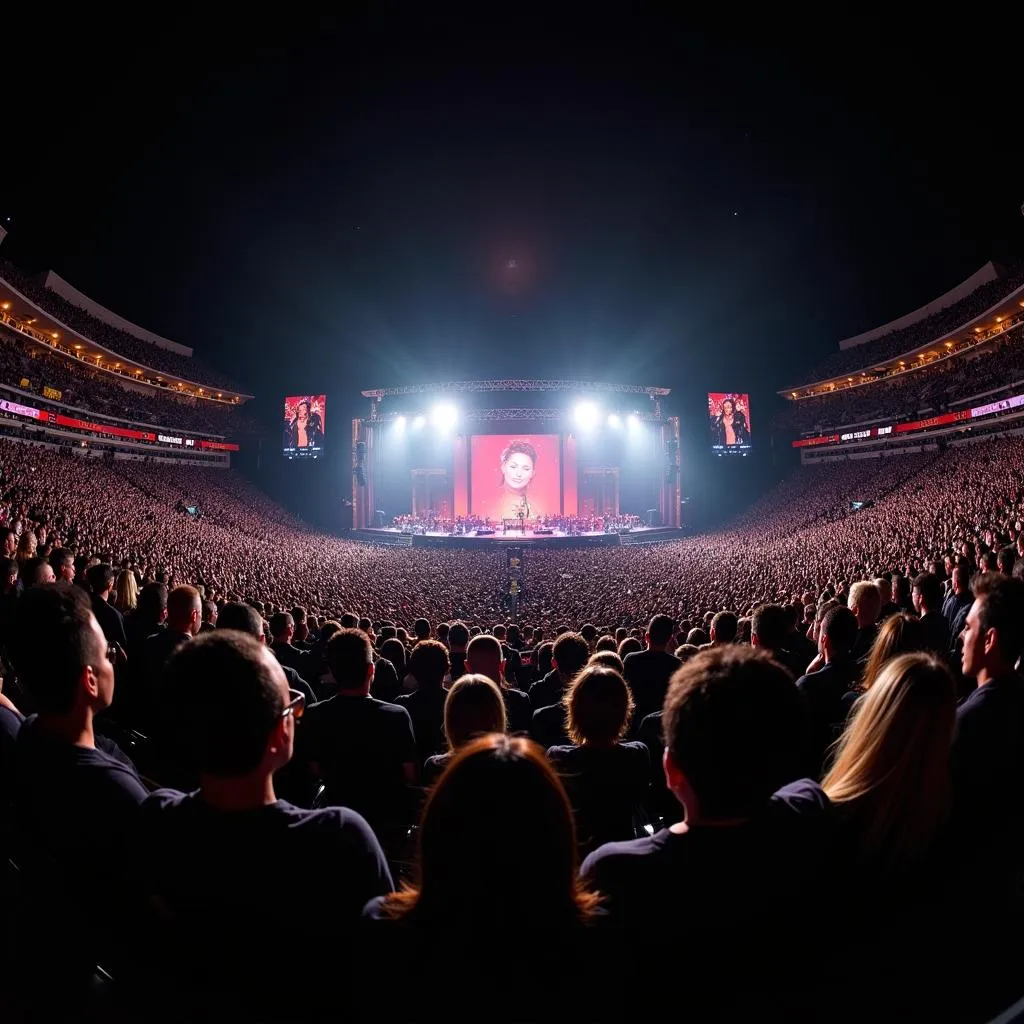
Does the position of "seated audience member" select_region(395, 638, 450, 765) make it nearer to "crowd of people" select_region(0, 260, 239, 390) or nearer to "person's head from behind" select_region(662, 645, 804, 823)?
"person's head from behind" select_region(662, 645, 804, 823)

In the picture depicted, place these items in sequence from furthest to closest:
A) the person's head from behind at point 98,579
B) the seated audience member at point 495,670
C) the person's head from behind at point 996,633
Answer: the person's head from behind at point 98,579
the seated audience member at point 495,670
the person's head from behind at point 996,633

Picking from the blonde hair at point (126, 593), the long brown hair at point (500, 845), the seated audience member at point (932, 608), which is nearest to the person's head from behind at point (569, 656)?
the seated audience member at point (932, 608)

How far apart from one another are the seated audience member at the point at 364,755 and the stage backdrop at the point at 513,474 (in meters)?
40.1

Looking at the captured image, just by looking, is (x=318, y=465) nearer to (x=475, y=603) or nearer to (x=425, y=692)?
(x=475, y=603)

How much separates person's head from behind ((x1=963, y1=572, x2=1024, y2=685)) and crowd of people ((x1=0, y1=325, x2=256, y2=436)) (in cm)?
4234

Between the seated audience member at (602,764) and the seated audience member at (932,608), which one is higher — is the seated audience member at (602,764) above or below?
below

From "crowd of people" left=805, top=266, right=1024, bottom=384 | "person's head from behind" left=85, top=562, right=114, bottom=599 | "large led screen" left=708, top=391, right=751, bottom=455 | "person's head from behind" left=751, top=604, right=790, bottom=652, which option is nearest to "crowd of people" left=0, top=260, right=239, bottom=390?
"person's head from behind" left=85, top=562, right=114, bottom=599

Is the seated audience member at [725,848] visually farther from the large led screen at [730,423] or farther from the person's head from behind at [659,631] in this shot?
the large led screen at [730,423]

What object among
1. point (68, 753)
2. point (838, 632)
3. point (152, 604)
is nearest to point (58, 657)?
point (68, 753)

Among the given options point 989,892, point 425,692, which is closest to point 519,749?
point 989,892

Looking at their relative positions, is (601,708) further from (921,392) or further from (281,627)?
(921,392)

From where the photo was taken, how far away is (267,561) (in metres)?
22.2

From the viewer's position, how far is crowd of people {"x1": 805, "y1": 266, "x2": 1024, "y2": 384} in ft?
118

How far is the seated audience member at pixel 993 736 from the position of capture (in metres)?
1.99
